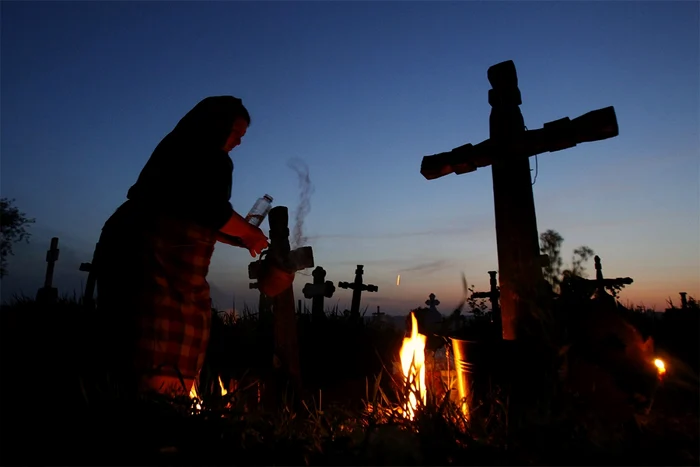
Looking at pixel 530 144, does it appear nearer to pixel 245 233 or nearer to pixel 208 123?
pixel 245 233

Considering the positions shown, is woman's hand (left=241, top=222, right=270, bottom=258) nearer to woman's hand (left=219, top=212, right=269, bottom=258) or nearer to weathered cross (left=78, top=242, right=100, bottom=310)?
woman's hand (left=219, top=212, right=269, bottom=258)

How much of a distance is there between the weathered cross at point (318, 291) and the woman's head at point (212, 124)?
433 centimetres

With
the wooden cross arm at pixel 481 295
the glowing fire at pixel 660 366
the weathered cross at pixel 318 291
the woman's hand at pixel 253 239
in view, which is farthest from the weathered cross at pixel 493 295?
the woman's hand at pixel 253 239

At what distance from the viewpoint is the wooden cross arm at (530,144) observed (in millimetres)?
3281

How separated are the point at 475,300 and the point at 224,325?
843 centimetres

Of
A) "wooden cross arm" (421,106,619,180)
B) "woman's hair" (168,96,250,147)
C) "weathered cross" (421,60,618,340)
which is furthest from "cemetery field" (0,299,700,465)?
"wooden cross arm" (421,106,619,180)

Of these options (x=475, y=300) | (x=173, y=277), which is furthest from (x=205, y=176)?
(x=475, y=300)

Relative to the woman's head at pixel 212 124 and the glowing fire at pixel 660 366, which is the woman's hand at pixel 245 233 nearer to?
the woman's head at pixel 212 124

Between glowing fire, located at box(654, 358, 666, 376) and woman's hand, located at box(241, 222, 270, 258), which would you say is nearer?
glowing fire, located at box(654, 358, 666, 376)

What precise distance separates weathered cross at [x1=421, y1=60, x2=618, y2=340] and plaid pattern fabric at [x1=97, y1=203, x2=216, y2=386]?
241cm

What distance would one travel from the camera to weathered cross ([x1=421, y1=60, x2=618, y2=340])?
3.35m

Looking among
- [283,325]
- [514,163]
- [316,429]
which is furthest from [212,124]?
[283,325]

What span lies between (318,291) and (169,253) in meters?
5.43

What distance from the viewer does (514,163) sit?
3.66 metres
